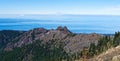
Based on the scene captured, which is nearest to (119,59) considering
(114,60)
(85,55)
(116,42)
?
(114,60)

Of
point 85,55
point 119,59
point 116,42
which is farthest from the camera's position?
point 116,42

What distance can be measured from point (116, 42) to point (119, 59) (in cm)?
10376

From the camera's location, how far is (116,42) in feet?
631

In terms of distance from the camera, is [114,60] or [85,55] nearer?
[114,60]

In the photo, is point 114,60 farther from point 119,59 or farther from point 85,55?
point 85,55

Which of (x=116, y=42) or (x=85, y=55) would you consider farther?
(x=116, y=42)

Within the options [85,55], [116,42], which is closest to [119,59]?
[85,55]

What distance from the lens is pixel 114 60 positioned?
90.4m

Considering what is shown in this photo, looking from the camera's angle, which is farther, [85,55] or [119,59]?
[85,55]

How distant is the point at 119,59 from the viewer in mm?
90250

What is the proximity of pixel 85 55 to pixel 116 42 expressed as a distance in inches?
1750

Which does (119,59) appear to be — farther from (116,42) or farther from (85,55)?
(116,42)

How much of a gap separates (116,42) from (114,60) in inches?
4089

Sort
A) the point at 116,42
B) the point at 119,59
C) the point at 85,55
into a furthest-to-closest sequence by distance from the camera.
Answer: the point at 116,42
the point at 85,55
the point at 119,59
